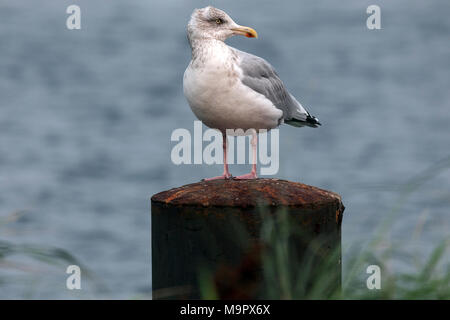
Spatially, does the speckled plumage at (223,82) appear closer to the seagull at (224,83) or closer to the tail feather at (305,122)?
the seagull at (224,83)

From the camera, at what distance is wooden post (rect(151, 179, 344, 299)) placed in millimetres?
4125

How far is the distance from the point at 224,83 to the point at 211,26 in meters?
0.55

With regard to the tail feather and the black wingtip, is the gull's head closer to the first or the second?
the tail feather

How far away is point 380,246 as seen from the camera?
3605 mm

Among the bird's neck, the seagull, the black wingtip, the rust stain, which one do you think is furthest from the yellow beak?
the rust stain

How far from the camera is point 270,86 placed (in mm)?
6035

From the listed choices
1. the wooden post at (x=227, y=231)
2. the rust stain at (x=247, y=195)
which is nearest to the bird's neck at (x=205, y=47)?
the rust stain at (x=247, y=195)

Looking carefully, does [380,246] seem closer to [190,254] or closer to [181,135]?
[190,254]

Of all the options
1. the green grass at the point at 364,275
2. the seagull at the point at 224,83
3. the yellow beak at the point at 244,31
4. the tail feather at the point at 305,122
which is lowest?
the green grass at the point at 364,275

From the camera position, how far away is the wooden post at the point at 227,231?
13.5ft

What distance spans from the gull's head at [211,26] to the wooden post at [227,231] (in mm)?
1638

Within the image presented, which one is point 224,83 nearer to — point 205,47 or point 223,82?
point 223,82

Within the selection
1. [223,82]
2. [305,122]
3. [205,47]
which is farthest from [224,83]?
[305,122]

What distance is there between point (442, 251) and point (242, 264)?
3.47 ft
